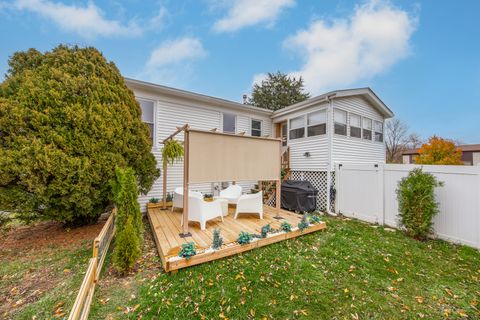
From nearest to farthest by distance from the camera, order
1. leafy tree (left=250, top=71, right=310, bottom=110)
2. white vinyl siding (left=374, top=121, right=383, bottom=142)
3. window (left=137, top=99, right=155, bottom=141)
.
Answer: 1. window (left=137, top=99, right=155, bottom=141)
2. white vinyl siding (left=374, top=121, right=383, bottom=142)
3. leafy tree (left=250, top=71, right=310, bottom=110)

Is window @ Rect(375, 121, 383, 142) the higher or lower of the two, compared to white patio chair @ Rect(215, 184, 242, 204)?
higher

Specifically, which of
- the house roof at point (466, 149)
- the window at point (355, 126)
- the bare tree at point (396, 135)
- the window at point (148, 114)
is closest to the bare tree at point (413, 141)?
the bare tree at point (396, 135)

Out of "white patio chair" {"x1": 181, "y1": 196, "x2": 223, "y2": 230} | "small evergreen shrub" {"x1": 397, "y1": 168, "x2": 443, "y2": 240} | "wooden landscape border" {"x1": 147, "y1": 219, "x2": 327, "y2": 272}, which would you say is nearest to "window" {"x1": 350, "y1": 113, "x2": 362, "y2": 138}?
"small evergreen shrub" {"x1": 397, "y1": 168, "x2": 443, "y2": 240}

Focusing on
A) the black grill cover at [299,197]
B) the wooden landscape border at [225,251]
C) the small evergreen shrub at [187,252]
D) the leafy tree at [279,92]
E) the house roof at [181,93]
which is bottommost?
the wooden landscape border at [225,251]

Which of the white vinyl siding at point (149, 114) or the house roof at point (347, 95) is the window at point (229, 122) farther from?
the white vinyl siding at point (149, 114)

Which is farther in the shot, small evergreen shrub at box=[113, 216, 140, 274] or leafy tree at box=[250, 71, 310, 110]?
leafy tree at box=[250, 71, 310, 110]

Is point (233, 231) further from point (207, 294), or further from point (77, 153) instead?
point (77, 153)

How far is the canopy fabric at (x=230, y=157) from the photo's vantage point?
171 inches

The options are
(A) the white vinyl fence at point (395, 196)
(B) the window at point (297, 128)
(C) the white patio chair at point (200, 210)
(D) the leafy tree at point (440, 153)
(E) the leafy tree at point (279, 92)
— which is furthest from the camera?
(E) the leafy tree at point (279, 92)

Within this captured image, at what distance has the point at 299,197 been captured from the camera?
7211 millimetres

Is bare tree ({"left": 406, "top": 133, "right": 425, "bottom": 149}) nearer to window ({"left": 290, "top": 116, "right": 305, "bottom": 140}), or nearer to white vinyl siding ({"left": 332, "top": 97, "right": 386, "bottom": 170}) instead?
white vinyl siding ({"left": 332, "top": 97, "right": 386, "bottom": 170})

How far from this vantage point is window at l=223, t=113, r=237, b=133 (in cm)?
928

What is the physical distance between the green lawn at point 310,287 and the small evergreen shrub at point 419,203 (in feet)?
2.05

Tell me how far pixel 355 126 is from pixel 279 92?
44.5 ft
